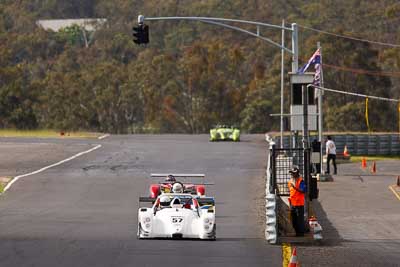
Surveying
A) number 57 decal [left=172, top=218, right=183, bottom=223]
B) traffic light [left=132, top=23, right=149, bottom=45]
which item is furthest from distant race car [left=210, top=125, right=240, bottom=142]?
number 57 decal [left=172, top=218, right=183, bottom=223]

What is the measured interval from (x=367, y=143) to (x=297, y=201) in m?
41.7

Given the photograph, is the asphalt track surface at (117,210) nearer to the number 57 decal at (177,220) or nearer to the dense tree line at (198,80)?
the number 57 decal at (177,220)

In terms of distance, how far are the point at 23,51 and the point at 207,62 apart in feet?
138

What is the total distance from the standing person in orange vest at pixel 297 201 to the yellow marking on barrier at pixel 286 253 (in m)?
0.81

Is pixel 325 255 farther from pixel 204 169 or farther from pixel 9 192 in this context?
pixel 204 169

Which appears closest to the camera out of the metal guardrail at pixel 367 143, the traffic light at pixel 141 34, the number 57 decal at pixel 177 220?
the number 57 decal at pixel 177 220

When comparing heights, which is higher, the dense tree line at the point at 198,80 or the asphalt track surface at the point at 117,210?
the dense tree line at the point at 198,80

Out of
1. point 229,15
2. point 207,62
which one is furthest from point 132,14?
point 207,62

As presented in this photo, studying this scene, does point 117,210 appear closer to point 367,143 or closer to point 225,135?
point 367,143

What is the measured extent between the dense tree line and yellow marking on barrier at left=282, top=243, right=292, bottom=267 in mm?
69586

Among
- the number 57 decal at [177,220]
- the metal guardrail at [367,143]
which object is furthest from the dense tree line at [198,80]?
the number 57 decal at [177,220]

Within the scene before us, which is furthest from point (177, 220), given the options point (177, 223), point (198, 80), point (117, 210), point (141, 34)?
point (198, 80)

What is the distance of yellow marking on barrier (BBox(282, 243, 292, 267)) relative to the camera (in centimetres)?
1851

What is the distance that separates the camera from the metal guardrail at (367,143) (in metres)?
62.9
